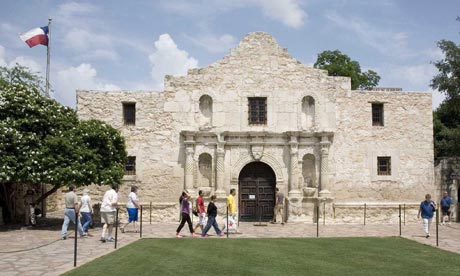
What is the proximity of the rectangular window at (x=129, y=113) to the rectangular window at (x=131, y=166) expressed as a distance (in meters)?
1.65

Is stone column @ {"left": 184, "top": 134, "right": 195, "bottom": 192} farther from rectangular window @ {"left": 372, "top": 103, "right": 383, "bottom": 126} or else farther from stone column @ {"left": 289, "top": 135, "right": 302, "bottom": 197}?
rectangular window @ {"left": 372, "top": 103, "right": 383, "bottom": 126}

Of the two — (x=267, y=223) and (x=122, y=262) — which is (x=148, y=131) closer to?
(x=267, y=223)

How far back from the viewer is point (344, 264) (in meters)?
10.2

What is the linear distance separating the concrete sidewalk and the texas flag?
9321 mm

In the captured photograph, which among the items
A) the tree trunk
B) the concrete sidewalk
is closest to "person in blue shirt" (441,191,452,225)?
the concrete sidewalk

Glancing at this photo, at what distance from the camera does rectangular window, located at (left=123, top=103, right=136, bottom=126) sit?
869 inches

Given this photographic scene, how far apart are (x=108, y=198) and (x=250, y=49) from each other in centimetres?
1058

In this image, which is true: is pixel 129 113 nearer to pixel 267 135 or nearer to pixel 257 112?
pixel 257 112

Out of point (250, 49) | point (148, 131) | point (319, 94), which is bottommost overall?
point (148, 131)

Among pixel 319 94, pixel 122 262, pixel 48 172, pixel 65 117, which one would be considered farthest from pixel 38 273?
pixel 319 94

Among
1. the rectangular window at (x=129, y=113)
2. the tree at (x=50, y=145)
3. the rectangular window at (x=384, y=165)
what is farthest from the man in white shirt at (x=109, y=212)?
the rectangular window at (x=384, y=165)

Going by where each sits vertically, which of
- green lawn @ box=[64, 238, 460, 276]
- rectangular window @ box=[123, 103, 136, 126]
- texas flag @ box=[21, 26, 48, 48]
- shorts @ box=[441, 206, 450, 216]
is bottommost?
green lawn @ box=[64, 238, 460, 276]

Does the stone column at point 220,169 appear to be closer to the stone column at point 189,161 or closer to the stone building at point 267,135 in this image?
the stone building at point 267,135

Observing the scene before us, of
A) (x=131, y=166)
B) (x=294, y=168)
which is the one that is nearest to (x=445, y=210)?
(x=294, y=168)
